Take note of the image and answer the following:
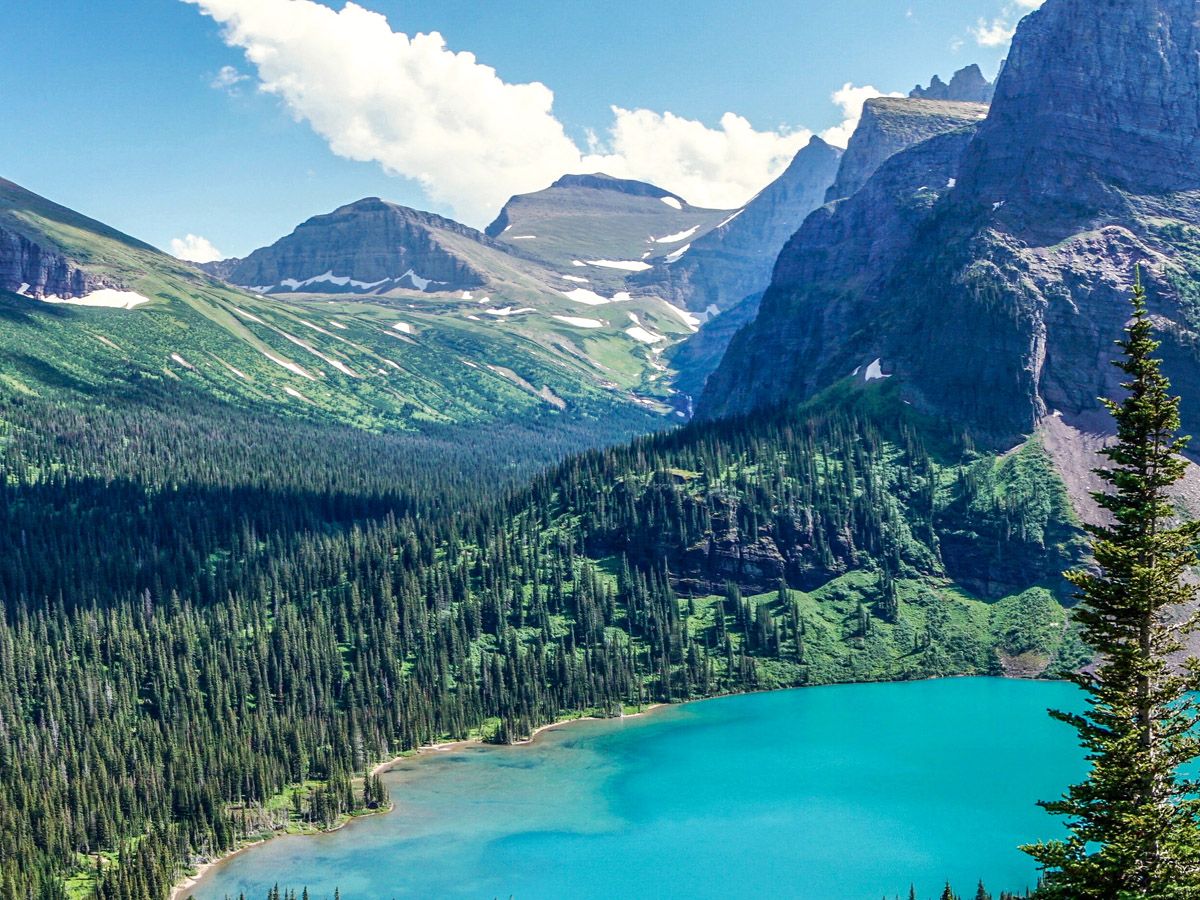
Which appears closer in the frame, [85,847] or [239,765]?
[85,847]

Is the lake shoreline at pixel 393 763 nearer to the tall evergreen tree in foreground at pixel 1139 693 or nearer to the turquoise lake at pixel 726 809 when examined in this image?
the turquoise lake at pixel 726 809

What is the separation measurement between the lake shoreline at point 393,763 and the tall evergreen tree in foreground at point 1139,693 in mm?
98539

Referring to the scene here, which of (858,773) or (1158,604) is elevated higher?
(1158,604)

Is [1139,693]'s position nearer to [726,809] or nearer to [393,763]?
[726,809]

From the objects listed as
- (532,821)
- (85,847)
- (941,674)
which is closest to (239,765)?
(85,847)

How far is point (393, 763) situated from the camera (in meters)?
161

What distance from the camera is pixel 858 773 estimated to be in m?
152

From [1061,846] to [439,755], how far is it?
135 meters

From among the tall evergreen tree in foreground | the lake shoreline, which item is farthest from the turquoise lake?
the tall evergreen tree in foreground

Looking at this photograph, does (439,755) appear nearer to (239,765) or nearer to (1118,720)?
(239,765)

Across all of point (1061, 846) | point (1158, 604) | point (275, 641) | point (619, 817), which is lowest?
point (619, 817)

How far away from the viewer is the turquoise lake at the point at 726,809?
382 feet

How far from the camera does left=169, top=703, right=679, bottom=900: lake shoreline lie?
119688mm

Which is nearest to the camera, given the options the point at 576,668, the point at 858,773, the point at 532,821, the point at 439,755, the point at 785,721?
the point at 532,821
